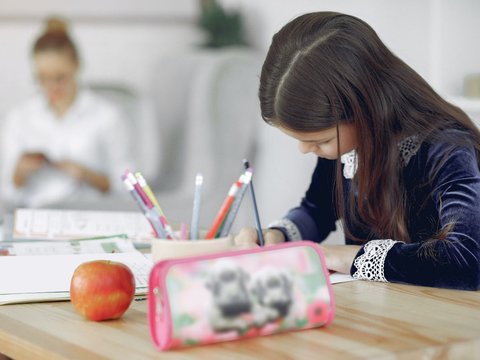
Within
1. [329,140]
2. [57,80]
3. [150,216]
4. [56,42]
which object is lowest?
[150,216]

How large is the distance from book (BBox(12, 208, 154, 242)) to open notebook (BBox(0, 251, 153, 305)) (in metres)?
0.24

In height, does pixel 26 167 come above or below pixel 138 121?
below

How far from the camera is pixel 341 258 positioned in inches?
54.9

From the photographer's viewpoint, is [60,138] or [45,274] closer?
[45,274]

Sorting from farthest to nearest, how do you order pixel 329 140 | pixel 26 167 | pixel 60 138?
pixel 60 138 → pixel 26 167 → pixel 329 140

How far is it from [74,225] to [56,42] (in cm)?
302

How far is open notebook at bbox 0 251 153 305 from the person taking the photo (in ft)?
4.15

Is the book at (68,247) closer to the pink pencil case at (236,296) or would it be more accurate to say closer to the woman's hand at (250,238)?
the woman's hand at (250,238)

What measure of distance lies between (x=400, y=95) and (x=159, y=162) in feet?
10.7

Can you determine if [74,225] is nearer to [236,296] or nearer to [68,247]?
[68,247]

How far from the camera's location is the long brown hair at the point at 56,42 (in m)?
4.66

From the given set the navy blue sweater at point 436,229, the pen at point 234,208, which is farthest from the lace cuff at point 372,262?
the pen at point 234,208

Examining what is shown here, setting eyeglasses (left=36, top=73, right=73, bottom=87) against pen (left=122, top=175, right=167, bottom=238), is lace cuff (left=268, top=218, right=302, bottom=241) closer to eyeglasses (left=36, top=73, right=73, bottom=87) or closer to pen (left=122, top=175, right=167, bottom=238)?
pen (left=122, top=175, right=167, bottom=238)

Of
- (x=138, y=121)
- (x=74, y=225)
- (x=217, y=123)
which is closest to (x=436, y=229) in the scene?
Result: (x=74, y=225)
